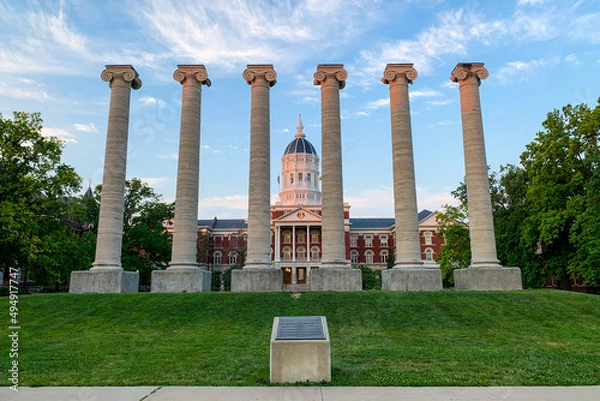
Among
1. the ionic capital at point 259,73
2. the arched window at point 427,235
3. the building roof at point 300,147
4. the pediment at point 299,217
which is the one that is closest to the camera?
the ionic capital at point 259,73

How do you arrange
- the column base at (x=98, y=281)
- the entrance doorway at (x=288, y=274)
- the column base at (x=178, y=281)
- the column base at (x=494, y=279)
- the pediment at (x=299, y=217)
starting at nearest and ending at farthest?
the column base at (x=494, y=279), the column base at (x=98, y=281), the column base at (x=178, y=281), the entrance doorway at (x=288, y=274), the pediment at (x=299, y=217)

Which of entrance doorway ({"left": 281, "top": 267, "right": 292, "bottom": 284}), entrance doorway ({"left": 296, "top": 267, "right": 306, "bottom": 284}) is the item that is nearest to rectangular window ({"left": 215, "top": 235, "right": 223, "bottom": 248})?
entrance doorway ({"left": 281, "top": 267, "right": 292, "bottom": 284})

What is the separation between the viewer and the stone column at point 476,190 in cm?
3200

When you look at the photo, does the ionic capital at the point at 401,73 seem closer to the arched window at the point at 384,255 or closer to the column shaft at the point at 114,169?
the column shaft at the point at 114,169

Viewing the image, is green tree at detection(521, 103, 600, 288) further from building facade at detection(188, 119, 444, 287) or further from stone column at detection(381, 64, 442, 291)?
building facade at detection(188, 119, 444, 287)

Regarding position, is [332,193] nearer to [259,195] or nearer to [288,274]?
[259,195]

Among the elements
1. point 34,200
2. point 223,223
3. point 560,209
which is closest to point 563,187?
point 560,209

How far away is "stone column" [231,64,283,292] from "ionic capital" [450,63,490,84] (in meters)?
14.7

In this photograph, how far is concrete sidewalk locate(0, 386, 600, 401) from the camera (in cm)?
955

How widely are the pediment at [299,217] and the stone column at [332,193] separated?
69177 mm

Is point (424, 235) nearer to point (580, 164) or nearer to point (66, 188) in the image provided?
point (580, 164)

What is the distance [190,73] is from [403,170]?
1871 centimetres

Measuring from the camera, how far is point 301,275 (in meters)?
100

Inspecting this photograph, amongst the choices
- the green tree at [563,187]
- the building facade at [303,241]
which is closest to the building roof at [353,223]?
the building facade at [303,241]
